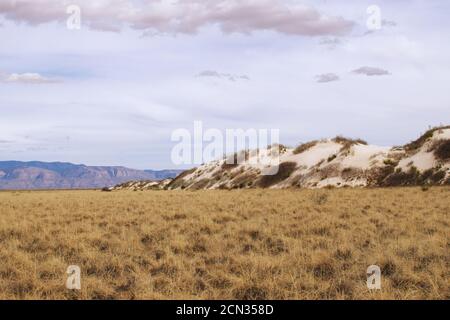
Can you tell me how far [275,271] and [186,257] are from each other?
8.37 feet

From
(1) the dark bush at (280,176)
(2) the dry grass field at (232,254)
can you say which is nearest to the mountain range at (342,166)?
(1) the dark bush at (280,176)

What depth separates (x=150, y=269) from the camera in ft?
32.8

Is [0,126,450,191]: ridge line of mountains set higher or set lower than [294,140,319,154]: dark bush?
lower

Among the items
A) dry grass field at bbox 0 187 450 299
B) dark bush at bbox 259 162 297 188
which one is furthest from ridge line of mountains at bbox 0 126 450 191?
dry grass field at bbox 0 187 450 299

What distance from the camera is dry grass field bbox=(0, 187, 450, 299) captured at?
8.38 meters

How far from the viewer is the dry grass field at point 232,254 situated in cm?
838

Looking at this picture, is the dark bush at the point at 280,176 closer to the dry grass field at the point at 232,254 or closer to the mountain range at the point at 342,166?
the mountain range at the point at 342,166

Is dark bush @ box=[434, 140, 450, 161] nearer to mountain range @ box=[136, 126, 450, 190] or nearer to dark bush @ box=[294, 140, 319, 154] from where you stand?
mountain range @ box=[136, 126, 450, 190]

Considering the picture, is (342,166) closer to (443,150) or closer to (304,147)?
(443,150)

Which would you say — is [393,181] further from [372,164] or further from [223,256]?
[223,256]

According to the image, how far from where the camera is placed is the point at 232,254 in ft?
36.7

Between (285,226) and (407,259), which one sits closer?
(407,259)
